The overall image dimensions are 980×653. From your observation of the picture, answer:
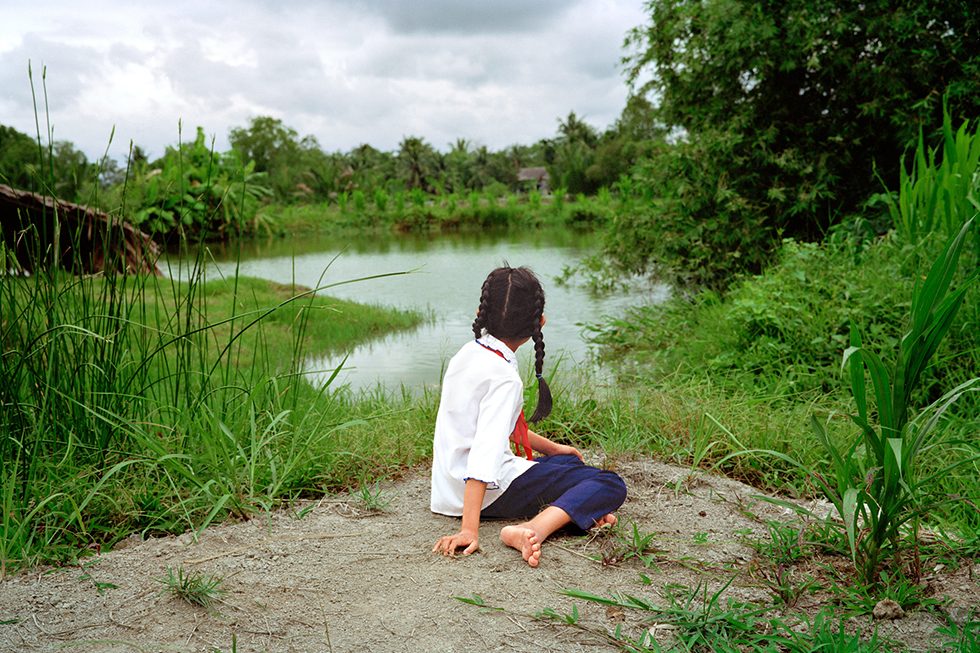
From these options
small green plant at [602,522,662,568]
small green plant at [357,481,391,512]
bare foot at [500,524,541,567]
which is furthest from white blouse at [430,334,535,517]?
small green plant at [602,522,662,568]

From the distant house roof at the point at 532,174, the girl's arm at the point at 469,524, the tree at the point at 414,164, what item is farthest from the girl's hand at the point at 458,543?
the distant house roof at the point at 532,174

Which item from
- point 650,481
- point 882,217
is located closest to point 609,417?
point 650,481

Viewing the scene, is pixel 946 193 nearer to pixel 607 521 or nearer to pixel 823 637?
pixel 607 521

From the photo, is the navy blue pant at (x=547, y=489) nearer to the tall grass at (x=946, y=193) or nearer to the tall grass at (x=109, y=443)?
the tall grass at (x=109, y=443)

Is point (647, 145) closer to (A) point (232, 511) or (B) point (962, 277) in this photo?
(B) point (962, 277)

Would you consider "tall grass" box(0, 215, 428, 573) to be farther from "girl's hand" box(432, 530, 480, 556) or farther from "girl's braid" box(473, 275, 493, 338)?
"girl's hand" box(432, 530, 480, 556)

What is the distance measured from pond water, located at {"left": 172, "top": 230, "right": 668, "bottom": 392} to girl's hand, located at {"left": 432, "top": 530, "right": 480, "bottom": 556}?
2.31ft

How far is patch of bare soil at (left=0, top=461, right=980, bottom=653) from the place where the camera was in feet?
6.02

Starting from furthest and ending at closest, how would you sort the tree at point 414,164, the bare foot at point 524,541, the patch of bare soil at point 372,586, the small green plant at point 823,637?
1. the tree at point 414,164
2. the bare foot at point 524,541
3. the patch of bare soil at point 372,586
4. the small green plant at point 823,637

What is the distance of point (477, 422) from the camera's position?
7.59 feet

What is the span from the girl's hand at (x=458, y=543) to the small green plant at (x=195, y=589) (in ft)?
1.80


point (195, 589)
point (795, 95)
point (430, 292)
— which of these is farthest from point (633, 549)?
point (430, 292)

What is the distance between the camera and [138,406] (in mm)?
2697

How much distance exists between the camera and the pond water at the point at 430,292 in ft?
18.2
